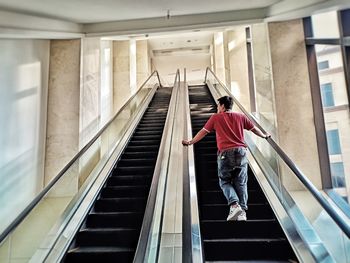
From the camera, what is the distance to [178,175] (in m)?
3.78

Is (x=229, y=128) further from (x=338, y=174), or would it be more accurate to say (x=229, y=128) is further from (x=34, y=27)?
(x=34, y=27)

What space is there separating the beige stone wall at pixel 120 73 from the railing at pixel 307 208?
796cm

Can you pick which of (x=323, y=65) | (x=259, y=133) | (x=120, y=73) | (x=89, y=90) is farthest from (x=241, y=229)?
(x=120, y=73)

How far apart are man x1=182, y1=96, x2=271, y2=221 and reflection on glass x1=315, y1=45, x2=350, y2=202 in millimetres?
2560

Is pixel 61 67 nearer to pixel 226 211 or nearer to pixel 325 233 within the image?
pixel 226 211

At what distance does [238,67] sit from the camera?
12.4 metres

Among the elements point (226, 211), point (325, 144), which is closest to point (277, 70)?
point (325, 144)

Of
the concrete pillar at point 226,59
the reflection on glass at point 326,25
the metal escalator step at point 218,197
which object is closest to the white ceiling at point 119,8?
the reflection on glass at point 326,25

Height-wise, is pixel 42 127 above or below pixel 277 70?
below

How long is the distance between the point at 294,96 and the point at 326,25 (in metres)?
1.52

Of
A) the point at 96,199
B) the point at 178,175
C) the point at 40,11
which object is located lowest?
the point at 96,199

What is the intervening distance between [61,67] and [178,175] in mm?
4532

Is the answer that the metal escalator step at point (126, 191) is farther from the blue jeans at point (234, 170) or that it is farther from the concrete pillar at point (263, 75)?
the concrete pillar at point (263, 75)

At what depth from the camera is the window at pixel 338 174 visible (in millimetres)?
5637
